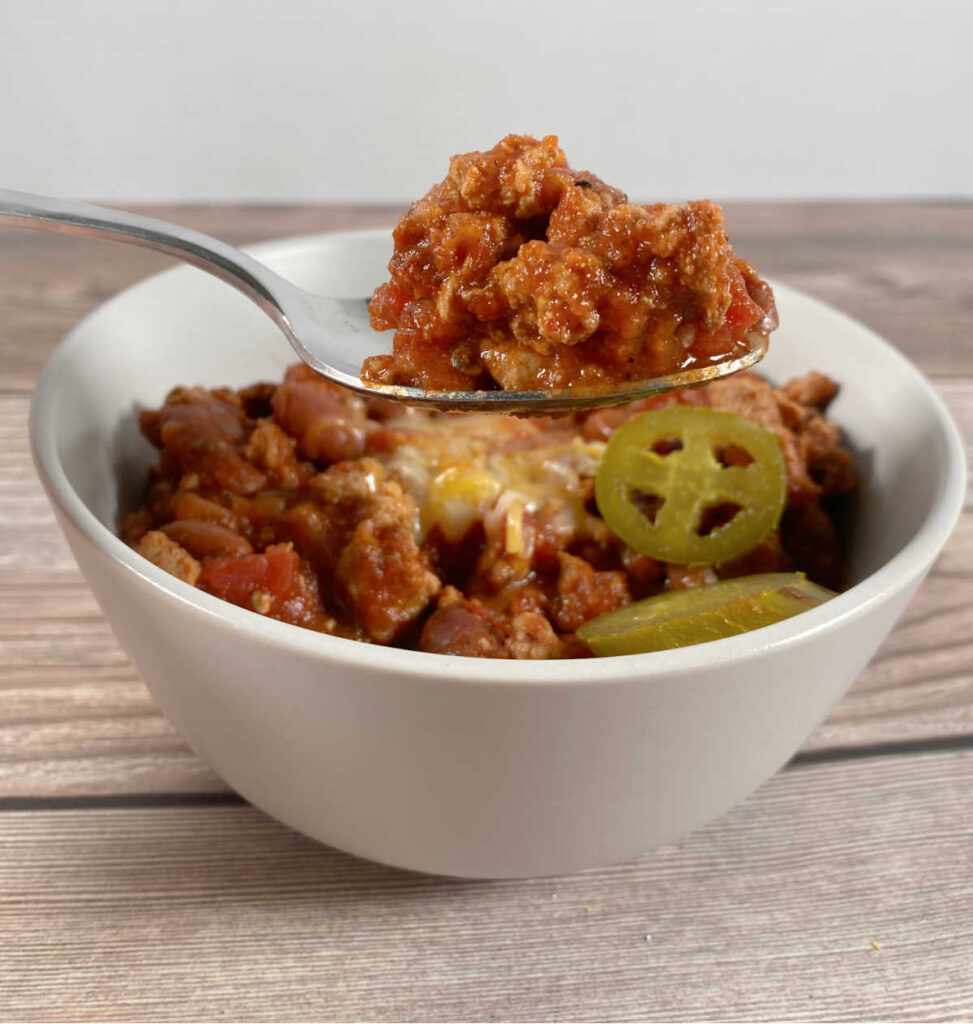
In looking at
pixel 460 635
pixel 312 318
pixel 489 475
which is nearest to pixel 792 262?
pixel 489 475

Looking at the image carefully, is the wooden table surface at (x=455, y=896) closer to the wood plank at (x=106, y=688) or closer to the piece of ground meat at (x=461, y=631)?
the wood plank at (x=106, y=688)

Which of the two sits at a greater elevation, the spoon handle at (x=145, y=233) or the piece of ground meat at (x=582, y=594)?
the spoon handle at (x=145, y=233)

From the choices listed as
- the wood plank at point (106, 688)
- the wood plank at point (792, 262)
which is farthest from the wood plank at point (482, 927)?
the wood plank at point (792, 262)

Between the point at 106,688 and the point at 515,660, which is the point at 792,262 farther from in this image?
the point at 515,660

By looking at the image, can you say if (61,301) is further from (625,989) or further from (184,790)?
(625,989)

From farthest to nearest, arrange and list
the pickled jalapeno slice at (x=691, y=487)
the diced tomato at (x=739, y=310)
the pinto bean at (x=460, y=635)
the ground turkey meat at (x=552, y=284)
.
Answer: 1. the pickled jalapeno slice at (x=691, y=487)
2. the pinto bean at (x=460, y=635)
3. the diced tomato at (x=739, y=310)
4. the ground turkey meat at (x=552, y=284)

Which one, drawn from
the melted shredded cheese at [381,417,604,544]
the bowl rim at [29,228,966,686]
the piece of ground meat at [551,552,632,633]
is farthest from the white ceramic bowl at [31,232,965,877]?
the melted shredded cheese at [381,417,604,544]

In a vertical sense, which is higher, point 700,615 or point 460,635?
point 700,615
